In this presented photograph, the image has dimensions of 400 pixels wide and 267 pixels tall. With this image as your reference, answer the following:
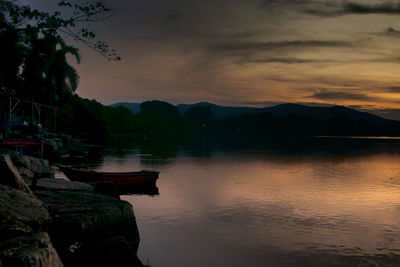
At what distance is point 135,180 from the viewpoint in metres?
30.4

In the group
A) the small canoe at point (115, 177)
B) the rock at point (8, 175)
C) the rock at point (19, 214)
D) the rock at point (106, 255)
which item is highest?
the rock at point (8, 175)

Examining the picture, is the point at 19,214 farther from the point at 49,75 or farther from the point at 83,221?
the point at 49,75

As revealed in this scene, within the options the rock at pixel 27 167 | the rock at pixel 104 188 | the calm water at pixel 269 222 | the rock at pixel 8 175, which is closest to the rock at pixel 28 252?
the rock at pixel 8 175

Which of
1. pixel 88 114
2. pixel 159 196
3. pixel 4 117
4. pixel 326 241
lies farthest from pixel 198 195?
pixel 88 114

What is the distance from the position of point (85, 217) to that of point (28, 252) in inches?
211

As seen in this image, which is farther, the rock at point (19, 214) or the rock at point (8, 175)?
the rock at point (8, 175)

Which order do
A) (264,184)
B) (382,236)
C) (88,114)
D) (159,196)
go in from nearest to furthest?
(382,236), (159,196), (264,184), (88,114)

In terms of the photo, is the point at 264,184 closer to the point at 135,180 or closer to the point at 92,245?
the point at 135,180

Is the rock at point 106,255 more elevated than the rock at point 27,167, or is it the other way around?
the rock at point 27,167

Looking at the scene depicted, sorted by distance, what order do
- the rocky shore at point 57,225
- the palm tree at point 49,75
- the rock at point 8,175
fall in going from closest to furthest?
the rocky shore at point 57,225 → the rock at point 8,175 → the palm tree at point 49,75

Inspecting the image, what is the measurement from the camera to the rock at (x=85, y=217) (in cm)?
1338

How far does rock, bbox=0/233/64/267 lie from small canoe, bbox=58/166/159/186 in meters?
19.3

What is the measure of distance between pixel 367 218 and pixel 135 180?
1677cm

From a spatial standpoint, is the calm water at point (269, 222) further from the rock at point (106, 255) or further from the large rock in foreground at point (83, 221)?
the rock at point (106, 255)
